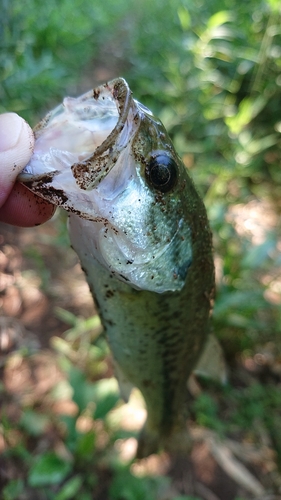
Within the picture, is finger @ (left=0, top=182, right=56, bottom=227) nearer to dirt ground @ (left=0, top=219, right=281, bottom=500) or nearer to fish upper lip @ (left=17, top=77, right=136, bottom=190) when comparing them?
fish upper lip @ (left=17, top=77, right=136, bottom=190)

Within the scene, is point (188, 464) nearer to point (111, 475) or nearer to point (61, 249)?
point (111, 475)

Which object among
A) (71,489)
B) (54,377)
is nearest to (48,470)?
(71,489)

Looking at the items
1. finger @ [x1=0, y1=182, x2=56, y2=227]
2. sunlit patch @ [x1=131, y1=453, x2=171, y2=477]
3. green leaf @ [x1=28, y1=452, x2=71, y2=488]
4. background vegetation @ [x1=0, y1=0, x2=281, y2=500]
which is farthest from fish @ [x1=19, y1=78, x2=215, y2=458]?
sunlit patch @ [x1=131, y1=453, x2=171, y2=477]

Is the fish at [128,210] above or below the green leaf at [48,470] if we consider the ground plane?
above

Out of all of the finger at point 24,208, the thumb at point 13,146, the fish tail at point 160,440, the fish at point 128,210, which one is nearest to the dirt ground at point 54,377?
the fish tail at point 160,440

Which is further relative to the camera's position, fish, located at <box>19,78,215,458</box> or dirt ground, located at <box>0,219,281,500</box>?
dirt ground, located at <box>0,219,281,500</box>

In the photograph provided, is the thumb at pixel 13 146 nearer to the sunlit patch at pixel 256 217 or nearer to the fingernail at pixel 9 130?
the fingernail at pixel 9 130

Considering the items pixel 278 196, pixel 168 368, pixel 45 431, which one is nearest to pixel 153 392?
pixel 168 368
